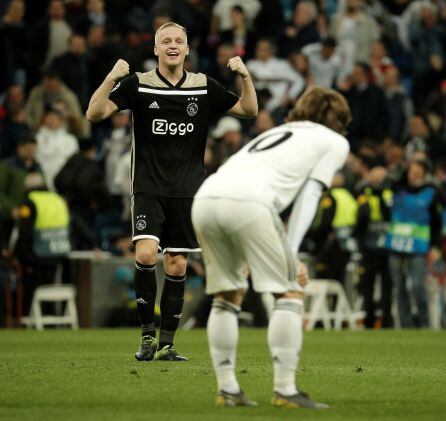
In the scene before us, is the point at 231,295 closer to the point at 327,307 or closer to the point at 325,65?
the point at 327,307

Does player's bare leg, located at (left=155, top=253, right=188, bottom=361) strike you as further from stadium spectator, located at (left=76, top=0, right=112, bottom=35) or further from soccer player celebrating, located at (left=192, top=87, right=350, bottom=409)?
stadium spectator, located at (left=76, top=0, right=112, bottom=35)

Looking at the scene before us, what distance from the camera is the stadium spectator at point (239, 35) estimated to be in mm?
25156

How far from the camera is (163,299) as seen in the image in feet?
38.0

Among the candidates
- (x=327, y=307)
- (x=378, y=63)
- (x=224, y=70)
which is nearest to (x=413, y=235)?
(x=327, y=307)

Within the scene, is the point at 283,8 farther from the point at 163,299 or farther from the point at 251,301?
the point at 163,299

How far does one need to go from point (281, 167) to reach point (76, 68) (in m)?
16.2

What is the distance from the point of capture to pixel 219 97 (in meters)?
11.4

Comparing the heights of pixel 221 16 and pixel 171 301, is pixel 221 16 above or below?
above

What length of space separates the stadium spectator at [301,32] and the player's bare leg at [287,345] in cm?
1847

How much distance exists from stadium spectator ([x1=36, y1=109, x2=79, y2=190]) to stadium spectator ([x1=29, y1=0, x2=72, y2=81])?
9.09ft

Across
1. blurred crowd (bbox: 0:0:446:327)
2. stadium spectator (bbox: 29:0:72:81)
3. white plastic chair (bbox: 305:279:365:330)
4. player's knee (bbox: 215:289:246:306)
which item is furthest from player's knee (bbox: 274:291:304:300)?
stadium spectator (bbox: 29:0:72:81)

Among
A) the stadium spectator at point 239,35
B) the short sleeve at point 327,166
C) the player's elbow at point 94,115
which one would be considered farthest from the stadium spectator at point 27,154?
the short sleeve at point 327,166

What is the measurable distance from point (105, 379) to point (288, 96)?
1522 centimetres

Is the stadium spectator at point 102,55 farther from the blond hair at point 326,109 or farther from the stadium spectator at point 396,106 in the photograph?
the blond hair at point 326,109
